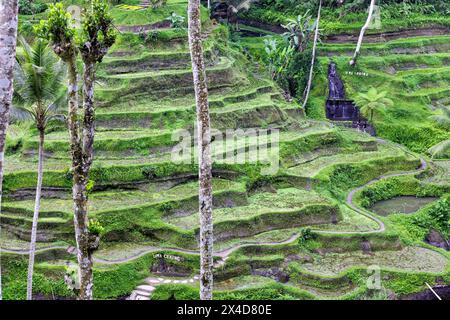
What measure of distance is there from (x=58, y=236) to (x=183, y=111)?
31.8 feet

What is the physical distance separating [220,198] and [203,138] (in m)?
12.3

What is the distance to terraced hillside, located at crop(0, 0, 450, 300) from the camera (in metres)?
20.0

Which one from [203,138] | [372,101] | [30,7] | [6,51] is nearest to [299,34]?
[372,101]

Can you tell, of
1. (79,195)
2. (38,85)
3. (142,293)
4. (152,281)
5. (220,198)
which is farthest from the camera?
(220,198)

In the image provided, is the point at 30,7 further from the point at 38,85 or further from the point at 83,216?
the point at 83,216

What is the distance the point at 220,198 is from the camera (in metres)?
23.6

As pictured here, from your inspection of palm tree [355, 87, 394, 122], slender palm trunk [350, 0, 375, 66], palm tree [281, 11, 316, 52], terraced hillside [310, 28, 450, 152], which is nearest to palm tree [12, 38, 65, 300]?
palm tree [355, 87, 394, 122]

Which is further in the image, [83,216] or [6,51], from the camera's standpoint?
[83,216]

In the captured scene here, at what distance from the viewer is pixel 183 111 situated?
27781mm

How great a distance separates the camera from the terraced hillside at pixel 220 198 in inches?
788

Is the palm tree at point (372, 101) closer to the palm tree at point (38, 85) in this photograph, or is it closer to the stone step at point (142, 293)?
the stone step at point (142, 293)

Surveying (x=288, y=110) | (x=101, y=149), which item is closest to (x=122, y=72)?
(x=101, y=149)

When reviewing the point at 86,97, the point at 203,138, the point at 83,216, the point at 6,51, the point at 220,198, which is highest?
the point at 6,51
